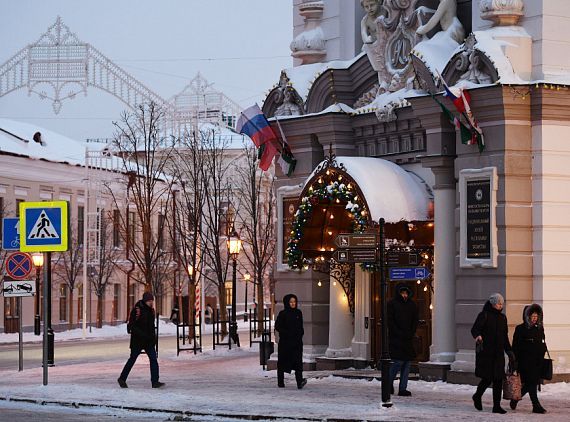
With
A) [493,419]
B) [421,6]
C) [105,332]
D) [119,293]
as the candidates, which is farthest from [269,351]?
[119,293]

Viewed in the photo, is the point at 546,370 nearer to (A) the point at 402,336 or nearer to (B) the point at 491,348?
(B) the point at 491,348

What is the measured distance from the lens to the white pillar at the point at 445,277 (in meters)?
26.5

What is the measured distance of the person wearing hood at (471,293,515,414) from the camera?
70.6 ft

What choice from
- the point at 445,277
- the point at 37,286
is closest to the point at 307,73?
the point at 445,277

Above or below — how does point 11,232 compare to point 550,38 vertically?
below

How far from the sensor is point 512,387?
2138cm

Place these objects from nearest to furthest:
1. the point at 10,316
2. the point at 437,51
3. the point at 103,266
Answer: the point at 437,51 < the point at 10,316 < the point at 103,266

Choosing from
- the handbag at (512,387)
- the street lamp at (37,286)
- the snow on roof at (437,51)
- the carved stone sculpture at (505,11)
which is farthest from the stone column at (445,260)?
the street lamp at (37,286)

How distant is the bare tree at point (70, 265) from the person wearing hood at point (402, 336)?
142 ft

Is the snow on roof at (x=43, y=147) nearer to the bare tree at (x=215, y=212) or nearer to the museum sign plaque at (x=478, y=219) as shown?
the bare tree at (x=215, y=212)

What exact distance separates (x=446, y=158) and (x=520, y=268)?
237 cm

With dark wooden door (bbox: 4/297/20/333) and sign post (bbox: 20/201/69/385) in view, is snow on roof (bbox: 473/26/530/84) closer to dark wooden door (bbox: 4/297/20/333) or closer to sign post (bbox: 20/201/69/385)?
sign post (bbox: 20/201/69/385)

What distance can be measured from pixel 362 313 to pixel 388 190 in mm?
2824

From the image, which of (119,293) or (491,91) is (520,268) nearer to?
(491,91)
